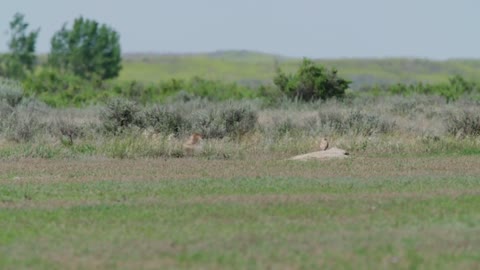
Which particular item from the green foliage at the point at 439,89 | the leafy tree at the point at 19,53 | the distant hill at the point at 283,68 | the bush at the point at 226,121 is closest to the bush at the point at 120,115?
the bush at the point at 226,121

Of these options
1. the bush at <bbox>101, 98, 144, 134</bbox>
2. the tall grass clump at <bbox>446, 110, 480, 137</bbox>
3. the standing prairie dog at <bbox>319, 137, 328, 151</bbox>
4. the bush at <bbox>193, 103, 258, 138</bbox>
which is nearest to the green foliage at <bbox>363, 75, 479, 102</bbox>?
the tall grass clump at <bbox>446, 110, 480, 137</bbox>

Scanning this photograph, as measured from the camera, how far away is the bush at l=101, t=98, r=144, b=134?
105 feet

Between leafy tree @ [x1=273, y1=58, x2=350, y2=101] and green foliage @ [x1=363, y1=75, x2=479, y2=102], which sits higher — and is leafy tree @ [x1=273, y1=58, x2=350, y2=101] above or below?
above

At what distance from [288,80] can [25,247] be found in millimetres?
34379

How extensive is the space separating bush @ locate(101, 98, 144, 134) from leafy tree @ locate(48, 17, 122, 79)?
68.4 metres

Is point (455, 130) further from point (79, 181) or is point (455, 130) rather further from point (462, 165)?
point (79, 181)

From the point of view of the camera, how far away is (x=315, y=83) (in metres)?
44.5

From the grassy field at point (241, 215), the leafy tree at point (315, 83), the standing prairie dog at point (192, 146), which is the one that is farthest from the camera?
the leafy tree at point (315, 83)

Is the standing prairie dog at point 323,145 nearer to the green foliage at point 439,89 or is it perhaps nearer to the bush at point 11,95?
the bush at point 11,95

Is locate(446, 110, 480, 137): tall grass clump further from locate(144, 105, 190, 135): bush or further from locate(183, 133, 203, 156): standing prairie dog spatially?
locate(183, 133, 203, 156): standing prairie dog

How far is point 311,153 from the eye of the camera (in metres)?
24.9

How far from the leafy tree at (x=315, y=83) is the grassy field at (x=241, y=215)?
21208 mm

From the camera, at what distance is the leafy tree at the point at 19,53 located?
93000 mm

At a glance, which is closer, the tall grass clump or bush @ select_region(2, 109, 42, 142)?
bush @ select_region(2, 109, 42, 142)
